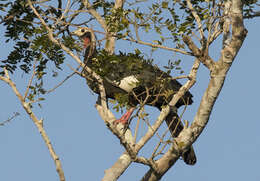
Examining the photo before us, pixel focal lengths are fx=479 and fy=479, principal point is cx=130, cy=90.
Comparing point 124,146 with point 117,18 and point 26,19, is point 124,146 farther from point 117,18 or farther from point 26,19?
point 26,19

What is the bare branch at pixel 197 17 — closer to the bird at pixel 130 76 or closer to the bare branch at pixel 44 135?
the bird at pixel 130 76

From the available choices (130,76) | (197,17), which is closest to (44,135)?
(130,76)

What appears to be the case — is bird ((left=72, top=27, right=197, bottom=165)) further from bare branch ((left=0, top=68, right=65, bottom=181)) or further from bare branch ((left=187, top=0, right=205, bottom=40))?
bare branch ((left=0, top=68, right=65, bottom=181))

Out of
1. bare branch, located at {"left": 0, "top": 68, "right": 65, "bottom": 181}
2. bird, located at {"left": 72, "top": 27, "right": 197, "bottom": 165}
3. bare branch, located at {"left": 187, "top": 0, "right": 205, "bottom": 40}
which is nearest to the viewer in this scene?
bare branch, located at {"left": 0, "top": 68, "right": 65, "bottom": 181}

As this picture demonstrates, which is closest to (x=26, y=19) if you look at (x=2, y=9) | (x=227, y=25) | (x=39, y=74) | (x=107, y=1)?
(x=2, y=9)

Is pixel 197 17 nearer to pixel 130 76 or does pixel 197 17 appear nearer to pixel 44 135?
pixel 130 76

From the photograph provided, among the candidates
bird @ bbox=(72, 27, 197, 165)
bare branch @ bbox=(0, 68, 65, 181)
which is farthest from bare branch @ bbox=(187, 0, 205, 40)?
bare branch @ bbox=(0, 68, 65, 181)

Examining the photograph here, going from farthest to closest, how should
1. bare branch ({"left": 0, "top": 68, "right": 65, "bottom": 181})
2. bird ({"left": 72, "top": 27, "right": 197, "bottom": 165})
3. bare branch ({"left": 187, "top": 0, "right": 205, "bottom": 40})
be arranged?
bare branch ({"left": 187, "top": 0, "right": 205, "bottom": 40}), bird ({"left": 72, "top": 27, "right": 197, "bottom": 165}), bare branch ({"left": 0, "top": 68, "right": 65, "bottom": 181})

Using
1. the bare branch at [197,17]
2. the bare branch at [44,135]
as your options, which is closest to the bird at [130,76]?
the bare branch at [197,17]

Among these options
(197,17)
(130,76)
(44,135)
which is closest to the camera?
(44,135)

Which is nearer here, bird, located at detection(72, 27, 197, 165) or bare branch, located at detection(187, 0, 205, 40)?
bird, located at detection(72, 27, 197, 165)

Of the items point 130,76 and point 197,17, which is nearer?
point 197,17

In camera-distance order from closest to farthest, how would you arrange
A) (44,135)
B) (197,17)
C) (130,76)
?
1. (44,135)
2. (197,17)
3. (130,76)

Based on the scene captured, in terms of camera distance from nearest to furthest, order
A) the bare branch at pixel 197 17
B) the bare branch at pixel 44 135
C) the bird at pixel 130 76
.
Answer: the bare branch at pixel 44 135 → the bird at pixel 130 76 → the bare branch at pixel 197 17
